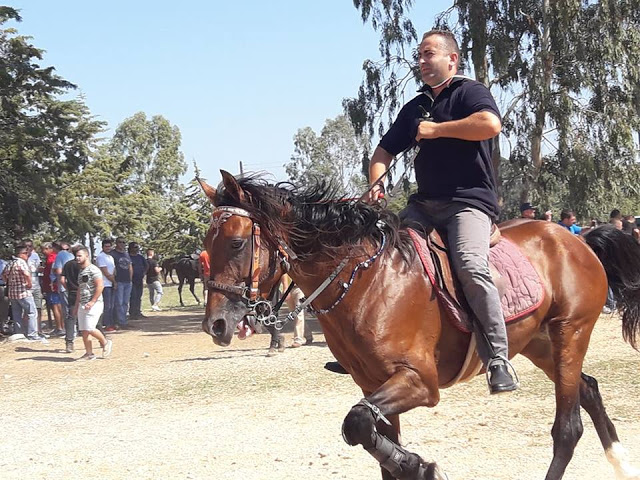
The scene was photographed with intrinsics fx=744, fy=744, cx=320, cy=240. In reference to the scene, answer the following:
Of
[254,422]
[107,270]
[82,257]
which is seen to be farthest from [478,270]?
[107,270]

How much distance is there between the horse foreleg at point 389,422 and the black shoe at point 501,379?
46cm

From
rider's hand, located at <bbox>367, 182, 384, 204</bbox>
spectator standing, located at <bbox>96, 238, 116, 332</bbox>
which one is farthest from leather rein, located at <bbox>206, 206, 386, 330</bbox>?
spectator standing, located at <bbox>96, 238, 116, 332</bbox>

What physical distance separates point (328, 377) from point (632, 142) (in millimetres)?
14354

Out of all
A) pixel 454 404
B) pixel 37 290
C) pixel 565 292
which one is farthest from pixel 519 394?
pixel 37 290

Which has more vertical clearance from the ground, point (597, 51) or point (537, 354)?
point (597, 51)

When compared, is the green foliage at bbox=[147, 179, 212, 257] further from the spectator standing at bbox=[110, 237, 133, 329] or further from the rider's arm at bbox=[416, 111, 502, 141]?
the rider's arm at bbox=[416, 111, 502, 141]

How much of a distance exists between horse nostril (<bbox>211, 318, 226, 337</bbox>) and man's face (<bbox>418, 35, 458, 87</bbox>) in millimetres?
2133

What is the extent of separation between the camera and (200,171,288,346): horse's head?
13.8 ft

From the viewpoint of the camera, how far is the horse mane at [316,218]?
4.51 metres

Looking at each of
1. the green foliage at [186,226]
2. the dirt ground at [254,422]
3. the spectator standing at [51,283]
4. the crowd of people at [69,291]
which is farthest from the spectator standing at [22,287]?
the green foliage at [186,226]

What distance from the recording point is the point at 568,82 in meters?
21.4

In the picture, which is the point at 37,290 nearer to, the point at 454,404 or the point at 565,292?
the point at 454,404

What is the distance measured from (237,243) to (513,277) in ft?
6.57

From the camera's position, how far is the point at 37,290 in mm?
19375
